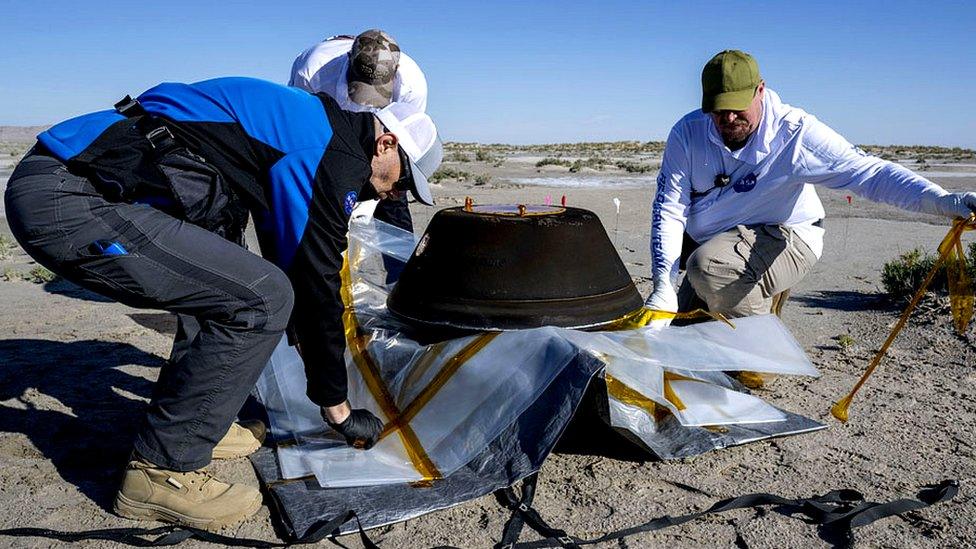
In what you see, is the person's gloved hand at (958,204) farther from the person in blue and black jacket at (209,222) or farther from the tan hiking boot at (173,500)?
the tan hiking boot at (173,500)

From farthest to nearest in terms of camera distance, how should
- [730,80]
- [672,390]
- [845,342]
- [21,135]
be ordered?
[21,135] < [845,342] < [730,80] < [672,390]

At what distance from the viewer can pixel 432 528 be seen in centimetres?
296

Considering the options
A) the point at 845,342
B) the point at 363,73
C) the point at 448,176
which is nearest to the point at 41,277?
the point at 363,73

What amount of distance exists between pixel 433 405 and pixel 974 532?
2.04 meters

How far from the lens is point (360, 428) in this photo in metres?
3.26

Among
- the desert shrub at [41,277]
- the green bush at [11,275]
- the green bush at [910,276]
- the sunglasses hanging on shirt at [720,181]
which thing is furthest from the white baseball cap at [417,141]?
the green bush at [11,275]

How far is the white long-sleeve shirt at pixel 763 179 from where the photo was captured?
420 centimetres

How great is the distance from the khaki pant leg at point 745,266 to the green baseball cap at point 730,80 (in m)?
0.78

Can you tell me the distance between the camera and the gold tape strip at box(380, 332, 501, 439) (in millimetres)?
3422

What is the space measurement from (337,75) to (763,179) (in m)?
2.38

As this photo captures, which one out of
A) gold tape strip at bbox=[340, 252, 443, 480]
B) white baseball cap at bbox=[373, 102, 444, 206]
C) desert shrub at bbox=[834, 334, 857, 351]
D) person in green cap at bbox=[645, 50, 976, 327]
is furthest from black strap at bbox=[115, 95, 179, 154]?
desert shrub at bbox=[834, 334, 857, 351]

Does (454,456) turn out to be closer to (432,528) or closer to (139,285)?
(432,528)

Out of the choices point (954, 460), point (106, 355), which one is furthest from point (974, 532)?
point (106, 355)

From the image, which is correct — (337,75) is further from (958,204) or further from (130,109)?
(958,204)
